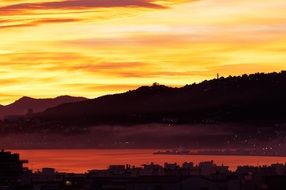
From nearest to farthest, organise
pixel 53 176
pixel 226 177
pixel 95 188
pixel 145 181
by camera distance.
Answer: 1. pixel 95 188
2. pixel 145 181
3. pixel 226 177
4. pixel 53 176

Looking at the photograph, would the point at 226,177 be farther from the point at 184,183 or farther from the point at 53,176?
the point at 53,176

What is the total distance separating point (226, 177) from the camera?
99.1m

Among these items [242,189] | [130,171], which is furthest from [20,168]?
[130,171]

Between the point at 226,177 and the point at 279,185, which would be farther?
the point at 226,177

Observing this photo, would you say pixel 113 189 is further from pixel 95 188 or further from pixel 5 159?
pixel 5 159

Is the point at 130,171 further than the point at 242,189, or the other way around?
the point at 130,171

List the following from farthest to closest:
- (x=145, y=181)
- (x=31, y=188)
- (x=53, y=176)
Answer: (x=53, y=176) → (x=145, y=181) → (x=31, y=188)

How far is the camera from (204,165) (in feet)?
420

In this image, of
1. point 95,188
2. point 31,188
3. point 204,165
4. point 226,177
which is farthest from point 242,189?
point 204,165

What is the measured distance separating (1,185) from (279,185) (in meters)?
17.6

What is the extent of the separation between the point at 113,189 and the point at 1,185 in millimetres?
7238

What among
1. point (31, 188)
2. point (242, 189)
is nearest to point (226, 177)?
point (242, 189)

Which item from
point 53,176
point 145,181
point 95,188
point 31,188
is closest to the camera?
point 31,188

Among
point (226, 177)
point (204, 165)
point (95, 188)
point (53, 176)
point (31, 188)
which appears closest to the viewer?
point (31, 188)
